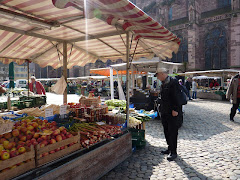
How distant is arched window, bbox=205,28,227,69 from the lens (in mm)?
25625

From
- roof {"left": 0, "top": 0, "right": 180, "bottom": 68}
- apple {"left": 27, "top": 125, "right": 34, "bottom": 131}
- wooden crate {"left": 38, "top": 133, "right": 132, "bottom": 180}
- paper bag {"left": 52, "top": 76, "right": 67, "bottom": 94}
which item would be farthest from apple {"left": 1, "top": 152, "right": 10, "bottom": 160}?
paper bag {"left": 52, "top": 76, "right": 67, "bottom": 94}

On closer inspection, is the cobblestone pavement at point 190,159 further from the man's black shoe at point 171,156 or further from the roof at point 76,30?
the roof at point 76,30

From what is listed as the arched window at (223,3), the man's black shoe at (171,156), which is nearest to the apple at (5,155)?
the man's black shoe at (171,156)

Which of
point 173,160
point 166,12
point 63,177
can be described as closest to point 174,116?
point 173,160

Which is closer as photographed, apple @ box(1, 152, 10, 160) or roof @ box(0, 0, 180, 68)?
apple @ box(1, 152, 10, 160)

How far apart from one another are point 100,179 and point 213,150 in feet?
9.39

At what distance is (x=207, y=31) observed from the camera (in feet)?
88.9

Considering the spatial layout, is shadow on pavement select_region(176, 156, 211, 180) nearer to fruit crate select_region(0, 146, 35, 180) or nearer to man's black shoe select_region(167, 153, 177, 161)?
man's black shoe select_region(167, 153, 177, 161)

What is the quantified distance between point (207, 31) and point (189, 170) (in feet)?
93.0

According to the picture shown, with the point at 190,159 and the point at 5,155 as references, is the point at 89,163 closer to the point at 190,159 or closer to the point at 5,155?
the point at 5,155

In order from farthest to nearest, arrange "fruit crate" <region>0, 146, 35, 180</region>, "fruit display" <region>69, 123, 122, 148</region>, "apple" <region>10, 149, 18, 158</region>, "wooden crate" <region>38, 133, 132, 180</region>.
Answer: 1. "fruit display" <region>69, 123, 122, 148</region>
2. "wooden crate" <region>38, 133, 132, 180</region>
3. "apple" <region>10, 149, 18, 158</region>
4. "fruit crate" <region>0, 146, 35, 180</region>

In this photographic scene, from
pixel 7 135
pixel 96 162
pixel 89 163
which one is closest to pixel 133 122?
pixel 96 162

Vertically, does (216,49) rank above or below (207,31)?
below

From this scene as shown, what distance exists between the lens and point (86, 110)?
13.3ft
